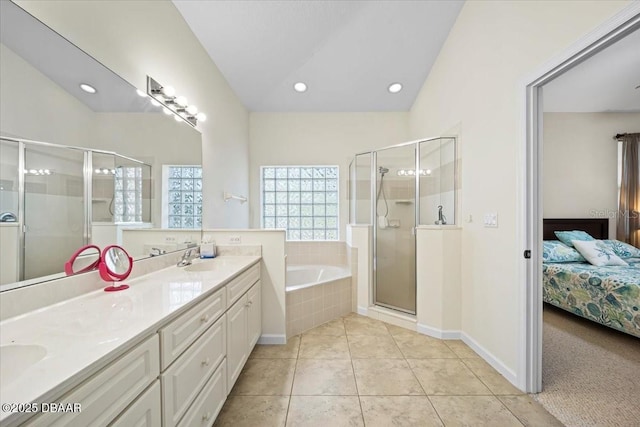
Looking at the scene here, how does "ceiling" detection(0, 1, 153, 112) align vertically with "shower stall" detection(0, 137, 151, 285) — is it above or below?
above

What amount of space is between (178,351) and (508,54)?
2712mm

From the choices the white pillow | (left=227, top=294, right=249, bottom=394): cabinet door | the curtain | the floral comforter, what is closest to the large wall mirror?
(left=227, top=294, right=249, bottom=394): cabinet door

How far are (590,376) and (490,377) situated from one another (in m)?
0.71

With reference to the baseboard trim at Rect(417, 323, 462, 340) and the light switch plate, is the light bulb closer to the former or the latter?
the light switch plate

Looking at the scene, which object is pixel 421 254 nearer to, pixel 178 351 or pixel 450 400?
pixel 450 400

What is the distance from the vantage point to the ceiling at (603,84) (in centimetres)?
237

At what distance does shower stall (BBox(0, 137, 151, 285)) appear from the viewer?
0.90 m

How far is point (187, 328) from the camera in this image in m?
1.04

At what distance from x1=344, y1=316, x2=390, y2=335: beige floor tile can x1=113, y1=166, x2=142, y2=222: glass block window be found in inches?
83.4

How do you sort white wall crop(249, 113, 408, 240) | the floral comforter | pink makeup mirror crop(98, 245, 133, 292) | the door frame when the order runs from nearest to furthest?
1. pink makeup mirror crop(98, 245, 133, 292)
2. the door frame
3. the floral comforter
4. white wall crop(249, 113, 408, 240)

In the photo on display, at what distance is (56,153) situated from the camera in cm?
106

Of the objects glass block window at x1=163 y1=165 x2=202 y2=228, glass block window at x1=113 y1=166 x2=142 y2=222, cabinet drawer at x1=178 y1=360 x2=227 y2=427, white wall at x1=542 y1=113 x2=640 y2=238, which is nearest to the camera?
cabinet drawer at x1=178 y1=360 x2=227 y2=427

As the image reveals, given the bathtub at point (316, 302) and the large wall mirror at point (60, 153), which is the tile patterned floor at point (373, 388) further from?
the large wall mirror at point (60, 153)

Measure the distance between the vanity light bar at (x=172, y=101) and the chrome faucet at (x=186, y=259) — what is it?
1102 millimetres
